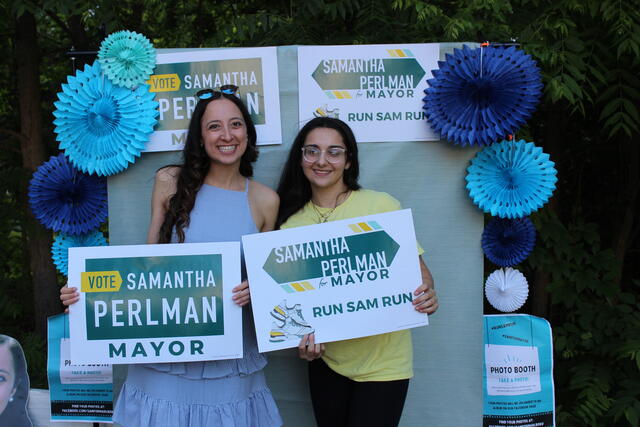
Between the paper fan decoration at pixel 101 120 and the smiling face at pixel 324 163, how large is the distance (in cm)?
84

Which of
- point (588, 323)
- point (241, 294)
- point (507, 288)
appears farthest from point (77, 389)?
point (588, 323)

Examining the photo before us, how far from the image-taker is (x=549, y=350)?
9.82 ft

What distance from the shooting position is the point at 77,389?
3.01 m

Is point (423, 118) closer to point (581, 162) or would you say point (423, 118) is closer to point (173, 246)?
point (173, 246)

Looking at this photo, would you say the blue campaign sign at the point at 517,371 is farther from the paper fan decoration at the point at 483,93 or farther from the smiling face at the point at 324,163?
the smiling face at the point at 324,163

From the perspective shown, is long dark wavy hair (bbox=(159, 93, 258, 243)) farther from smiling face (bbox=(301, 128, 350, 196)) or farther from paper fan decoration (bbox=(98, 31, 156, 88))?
paper fan decoration (bbox=(98, 31, 156, 88))

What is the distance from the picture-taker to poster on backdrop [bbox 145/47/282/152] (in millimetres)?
2703

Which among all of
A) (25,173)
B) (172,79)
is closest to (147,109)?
(172,79)

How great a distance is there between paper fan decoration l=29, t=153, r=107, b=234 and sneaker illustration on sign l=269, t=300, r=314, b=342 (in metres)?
1.16

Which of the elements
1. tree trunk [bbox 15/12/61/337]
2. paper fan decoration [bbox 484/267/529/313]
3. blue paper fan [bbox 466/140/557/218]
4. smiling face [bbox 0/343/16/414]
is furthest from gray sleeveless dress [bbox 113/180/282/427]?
tree trunk [bbox 15/12/61/337]

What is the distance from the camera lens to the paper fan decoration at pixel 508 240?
281 centimetres

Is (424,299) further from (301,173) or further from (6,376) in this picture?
(6,376)

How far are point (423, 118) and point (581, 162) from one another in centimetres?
210

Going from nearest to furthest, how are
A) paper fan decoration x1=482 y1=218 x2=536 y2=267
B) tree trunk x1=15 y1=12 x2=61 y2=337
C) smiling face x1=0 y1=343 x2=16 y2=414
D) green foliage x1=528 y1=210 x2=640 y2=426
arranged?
paper fan decoration x1=482 y1=218 x2=536 y2=267, smiling face x1=0 y1=343 x2=16 y2=414, green foliage x1=528 y1=210 x2=640 y2=426, tree trunk x1=15 y1=12 x2=61 y2=337
